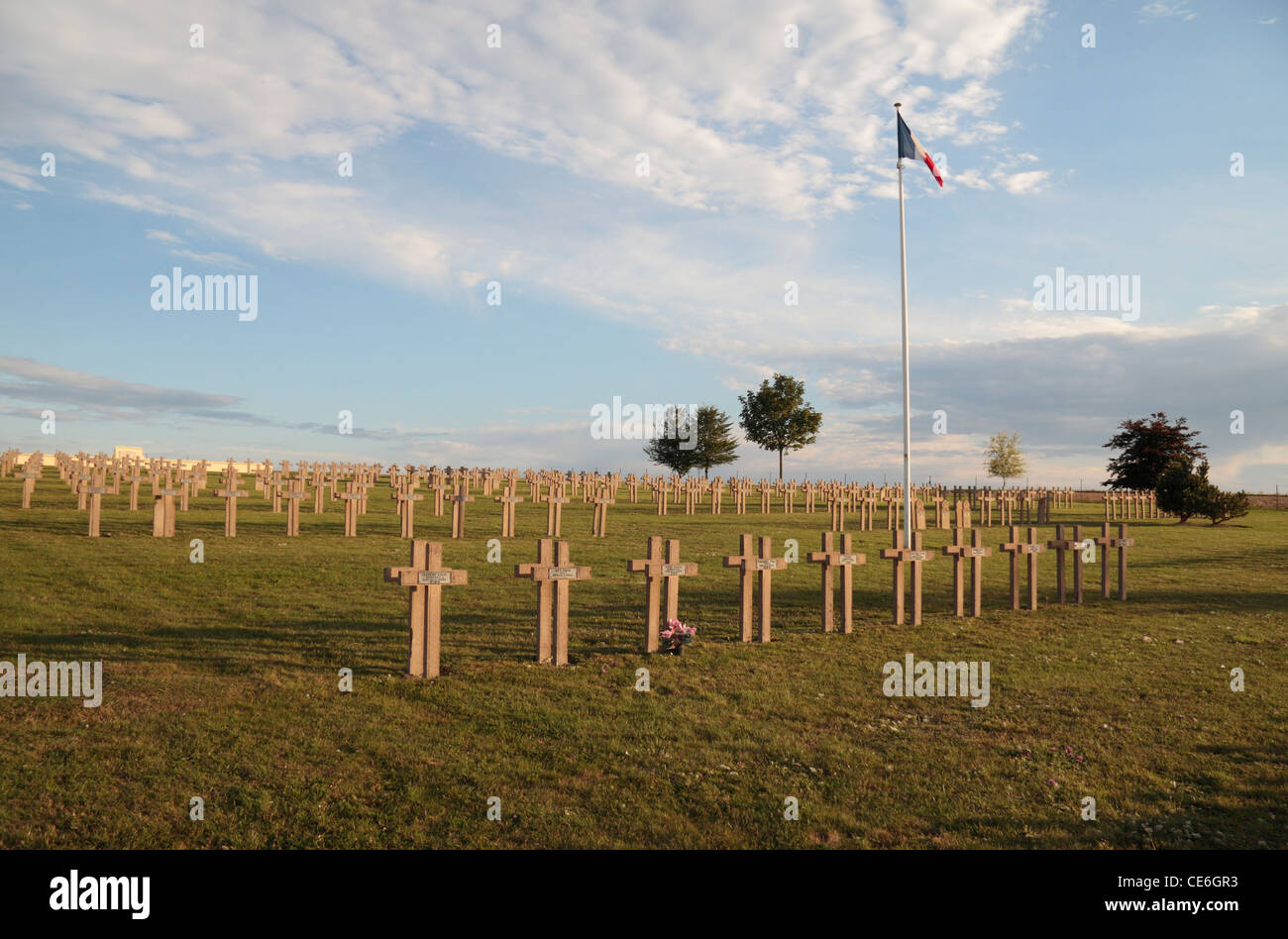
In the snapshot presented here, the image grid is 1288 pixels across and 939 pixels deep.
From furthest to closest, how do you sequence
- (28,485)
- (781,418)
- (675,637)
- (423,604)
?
(781,418) → (28,485) → (675,637) → (423,604)

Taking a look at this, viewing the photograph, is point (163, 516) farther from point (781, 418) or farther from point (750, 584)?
point (781, 418)

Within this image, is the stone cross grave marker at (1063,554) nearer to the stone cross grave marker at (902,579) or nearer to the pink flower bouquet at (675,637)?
the stone cross grave marker at (902,579)

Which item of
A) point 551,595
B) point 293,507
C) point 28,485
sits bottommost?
point 551,595

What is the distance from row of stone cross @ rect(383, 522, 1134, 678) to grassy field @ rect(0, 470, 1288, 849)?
14.5 inches

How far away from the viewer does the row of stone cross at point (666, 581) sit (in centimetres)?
870

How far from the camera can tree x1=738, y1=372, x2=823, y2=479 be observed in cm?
6362

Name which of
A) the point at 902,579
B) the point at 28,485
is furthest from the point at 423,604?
the point at 28,485

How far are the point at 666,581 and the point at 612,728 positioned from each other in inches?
167

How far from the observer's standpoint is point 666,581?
11156 mm

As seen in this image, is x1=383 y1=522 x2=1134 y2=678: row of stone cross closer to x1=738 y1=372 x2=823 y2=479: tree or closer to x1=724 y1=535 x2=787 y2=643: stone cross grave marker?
x1=724 y1=535 x2=787 y2=643: stone cross grave marker

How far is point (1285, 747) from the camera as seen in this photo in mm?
7012

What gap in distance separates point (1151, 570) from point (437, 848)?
21300mm
